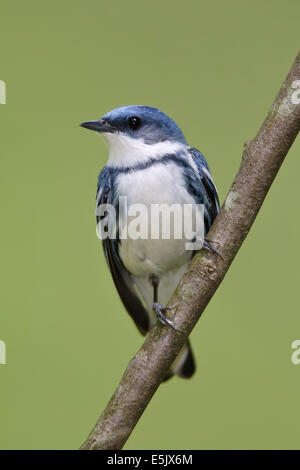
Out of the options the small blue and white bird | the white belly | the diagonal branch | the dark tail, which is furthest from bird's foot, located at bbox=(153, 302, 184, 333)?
the dark tail

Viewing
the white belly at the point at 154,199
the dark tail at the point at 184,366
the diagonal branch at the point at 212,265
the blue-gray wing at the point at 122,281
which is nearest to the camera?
the diagonal branch at the point at 212,265

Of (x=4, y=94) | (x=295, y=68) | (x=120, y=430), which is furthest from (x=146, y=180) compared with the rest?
(x=4, y=94)

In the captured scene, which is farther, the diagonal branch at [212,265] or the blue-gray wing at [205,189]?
the blue-gray wing at [205,189]

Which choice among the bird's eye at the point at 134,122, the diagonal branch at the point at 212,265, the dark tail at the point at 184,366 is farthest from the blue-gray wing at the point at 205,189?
the dark tail at the point at 184,366

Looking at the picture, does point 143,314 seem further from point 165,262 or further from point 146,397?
point 146,397

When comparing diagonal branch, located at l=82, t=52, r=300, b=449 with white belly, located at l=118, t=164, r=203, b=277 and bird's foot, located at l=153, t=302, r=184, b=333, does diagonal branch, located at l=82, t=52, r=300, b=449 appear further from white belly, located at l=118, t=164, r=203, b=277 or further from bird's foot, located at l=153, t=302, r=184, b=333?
white belly, located at l=118, t=164, r=203, b=277

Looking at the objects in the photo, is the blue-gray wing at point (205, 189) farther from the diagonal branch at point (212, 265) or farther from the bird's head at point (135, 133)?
the diagonal branch at point (212, 265)

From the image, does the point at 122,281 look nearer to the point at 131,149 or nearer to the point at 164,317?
the point at 131,149
